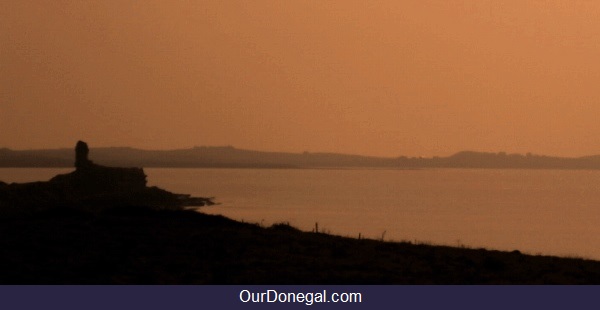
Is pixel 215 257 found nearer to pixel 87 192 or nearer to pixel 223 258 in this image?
pixel 223 258

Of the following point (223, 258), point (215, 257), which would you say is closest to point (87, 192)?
point (215, 257)

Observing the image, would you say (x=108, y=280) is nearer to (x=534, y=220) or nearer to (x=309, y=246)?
(x=309, y=246)

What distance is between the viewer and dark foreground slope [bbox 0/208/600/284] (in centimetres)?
1850

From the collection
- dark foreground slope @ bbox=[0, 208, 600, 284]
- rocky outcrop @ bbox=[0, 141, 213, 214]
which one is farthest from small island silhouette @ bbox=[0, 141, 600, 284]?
rocky outcrop @ bbox=[0, 141, 213, 214]

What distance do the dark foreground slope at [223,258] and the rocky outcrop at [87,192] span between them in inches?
2037

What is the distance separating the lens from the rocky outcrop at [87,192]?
9038 cm

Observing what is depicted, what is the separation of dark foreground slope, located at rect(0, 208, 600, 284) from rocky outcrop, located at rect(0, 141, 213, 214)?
170 feet

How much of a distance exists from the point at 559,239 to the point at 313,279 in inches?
3618

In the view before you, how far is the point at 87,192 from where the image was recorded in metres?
120

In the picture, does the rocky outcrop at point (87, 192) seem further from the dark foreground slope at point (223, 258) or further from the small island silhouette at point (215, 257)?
the dark foreground slope at point (223, 258)

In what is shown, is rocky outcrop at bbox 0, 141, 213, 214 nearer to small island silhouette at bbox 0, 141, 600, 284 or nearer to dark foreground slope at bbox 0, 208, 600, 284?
small island silhouette at bbox 0, 141, 600, 284

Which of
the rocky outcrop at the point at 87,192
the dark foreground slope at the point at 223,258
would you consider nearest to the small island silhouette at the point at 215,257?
the dark foreground slope at the point at 223,258

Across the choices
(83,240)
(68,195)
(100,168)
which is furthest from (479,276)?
(100,168)

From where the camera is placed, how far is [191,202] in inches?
5817
